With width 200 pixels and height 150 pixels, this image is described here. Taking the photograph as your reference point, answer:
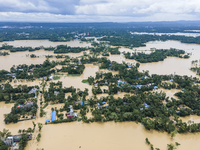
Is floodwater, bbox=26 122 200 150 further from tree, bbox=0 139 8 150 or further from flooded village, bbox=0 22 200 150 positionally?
tree, bbox=0 139 8 150

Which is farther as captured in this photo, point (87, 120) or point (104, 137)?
point (87, 120)

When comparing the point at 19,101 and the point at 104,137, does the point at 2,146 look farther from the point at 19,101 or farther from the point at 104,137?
the point at 104,137

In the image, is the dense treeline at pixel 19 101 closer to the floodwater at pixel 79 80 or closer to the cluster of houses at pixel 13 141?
the cluster of houses at pixel 13 141

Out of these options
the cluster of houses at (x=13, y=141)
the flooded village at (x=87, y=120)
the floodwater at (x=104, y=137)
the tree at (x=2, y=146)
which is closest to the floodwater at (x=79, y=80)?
the flooded village at (x=87, y=120)

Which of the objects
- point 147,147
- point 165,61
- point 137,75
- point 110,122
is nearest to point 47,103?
point 110,122

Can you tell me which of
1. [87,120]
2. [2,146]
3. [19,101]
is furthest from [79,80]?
[2,146]

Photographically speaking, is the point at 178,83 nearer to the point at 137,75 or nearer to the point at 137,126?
the point at 137,75

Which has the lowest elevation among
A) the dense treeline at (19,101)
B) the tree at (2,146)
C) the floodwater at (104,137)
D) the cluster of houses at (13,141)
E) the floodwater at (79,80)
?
the floodwater at (104,137)

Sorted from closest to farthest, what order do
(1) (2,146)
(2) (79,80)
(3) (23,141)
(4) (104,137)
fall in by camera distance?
(1) (2,146), (3) (23,141), (4) (104,137), (2) (79,80)

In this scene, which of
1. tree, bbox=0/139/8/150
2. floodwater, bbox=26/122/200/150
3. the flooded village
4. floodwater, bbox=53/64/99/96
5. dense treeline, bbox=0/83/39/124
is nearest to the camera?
tree, bbox=0/139/8/150

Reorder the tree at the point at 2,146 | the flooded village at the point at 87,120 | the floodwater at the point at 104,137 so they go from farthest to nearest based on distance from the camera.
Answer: the flooded village at the point at 87,120
the floodwater at the point at 104,137
the tree at the point at 2,146

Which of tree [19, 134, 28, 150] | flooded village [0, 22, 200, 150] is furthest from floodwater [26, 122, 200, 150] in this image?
tree [19, 134, 28, 150]

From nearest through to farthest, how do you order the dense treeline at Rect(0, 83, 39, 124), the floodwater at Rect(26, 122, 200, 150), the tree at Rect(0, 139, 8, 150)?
the tree at Rect(0, 139, 8, 150) < the floodwater at Rect(26, 122, 200, 150) < the dense treeline at Rect(0, 83, 39, 124)
